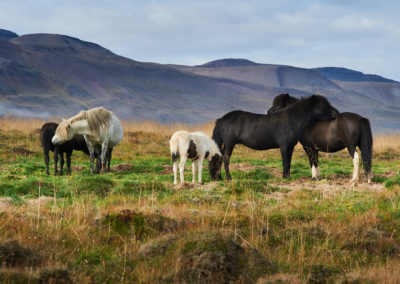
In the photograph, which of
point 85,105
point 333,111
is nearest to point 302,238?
point 333,111

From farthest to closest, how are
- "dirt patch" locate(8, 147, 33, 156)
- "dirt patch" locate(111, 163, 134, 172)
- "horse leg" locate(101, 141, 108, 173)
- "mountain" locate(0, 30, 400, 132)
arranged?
1. "mountain" locate(0, 30, 400, 132)
2. "dirt patch" locate(8, 147, 33, 156)
3. "dirt patch" locate(111, 163, 134, 172)
4. "horse leg" locate(101, 141, 108, 173)

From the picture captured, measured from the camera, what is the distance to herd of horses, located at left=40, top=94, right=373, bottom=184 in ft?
39.2

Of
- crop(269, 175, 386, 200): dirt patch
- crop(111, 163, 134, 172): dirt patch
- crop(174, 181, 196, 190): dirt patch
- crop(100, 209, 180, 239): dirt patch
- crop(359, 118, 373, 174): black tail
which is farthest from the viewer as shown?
crop(111, 163, 134, 172): dirt patch

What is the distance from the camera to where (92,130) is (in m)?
14.3

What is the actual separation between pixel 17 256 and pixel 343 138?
9.26 meters

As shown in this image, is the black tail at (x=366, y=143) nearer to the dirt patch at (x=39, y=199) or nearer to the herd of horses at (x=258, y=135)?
the herd of horses at (x=258, y=135)

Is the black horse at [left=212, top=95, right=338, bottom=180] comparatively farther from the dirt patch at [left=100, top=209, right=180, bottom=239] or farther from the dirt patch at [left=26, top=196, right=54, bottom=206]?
the dirt patch at [left=100, top=209, right=180, bottom=239]

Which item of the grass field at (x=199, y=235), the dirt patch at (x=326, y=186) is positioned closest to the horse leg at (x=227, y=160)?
the dirt patch at (x=326, y=186)

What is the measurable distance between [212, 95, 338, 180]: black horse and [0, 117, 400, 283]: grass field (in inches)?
98.7

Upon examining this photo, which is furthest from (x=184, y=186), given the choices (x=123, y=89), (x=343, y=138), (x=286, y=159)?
(x=123, y=89)

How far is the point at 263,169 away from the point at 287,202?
5492 millimetres

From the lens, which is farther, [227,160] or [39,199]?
[227,160]

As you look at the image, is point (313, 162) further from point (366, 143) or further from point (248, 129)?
point (248, 129)

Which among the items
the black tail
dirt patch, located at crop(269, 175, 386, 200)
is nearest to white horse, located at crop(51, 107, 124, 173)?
dirt patch, located at crop(269, 175, 386, 200)
